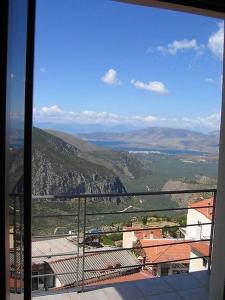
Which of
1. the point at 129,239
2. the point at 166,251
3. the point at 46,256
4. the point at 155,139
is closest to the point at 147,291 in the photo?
the point at 46,256

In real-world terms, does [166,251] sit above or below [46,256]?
below

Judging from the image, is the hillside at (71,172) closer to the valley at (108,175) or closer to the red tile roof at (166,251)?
the valley at (108,175)

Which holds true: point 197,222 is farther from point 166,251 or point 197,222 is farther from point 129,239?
point 166,251

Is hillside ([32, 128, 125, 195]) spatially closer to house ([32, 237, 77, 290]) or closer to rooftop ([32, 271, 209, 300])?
house ([32, 237, 77, 290])

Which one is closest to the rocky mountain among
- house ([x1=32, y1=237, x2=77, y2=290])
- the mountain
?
the mountain
